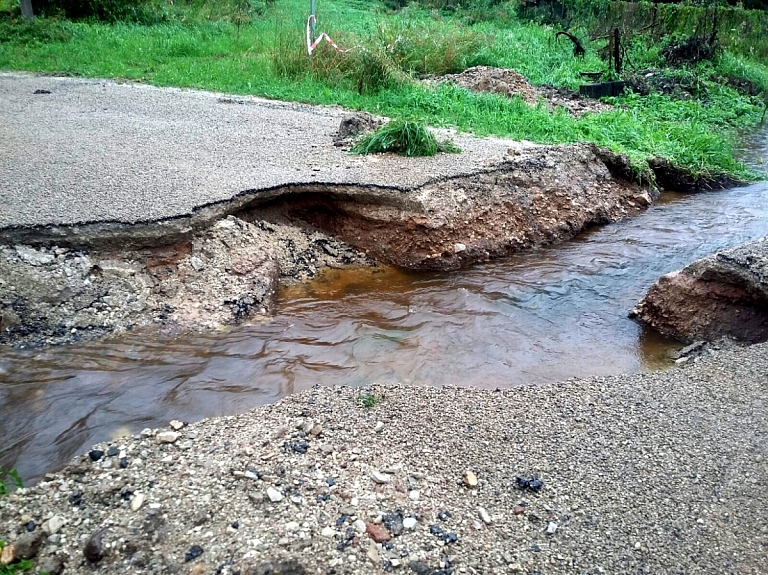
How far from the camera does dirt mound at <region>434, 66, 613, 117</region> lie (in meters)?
9.96

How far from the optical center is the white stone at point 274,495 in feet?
9.02

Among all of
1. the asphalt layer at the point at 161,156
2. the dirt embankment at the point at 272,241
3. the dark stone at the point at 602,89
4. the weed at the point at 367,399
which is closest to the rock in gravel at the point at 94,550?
the weed at the point at 367,399

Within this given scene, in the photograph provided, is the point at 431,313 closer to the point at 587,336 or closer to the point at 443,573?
the point at 587,336

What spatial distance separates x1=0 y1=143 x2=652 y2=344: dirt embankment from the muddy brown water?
0.21 meters

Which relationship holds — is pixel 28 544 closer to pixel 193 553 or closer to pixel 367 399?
pixel 193 553

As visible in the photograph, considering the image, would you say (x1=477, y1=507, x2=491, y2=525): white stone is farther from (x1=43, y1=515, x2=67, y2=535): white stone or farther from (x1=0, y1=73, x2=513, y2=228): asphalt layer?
(x1=0, y1=73, x2=513, y2=228): asphalt layer

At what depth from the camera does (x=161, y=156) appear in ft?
20.3

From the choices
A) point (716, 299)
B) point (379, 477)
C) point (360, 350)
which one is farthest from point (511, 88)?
point (379, 477)

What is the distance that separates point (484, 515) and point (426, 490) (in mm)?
278

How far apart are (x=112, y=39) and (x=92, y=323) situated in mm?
10241

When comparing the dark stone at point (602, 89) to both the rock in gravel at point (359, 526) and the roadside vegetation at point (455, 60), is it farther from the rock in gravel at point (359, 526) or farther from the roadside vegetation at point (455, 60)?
the rock in gravel at point (359, 526)

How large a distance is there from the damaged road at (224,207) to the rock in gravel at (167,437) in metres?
1.39

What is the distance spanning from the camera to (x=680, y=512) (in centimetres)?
277

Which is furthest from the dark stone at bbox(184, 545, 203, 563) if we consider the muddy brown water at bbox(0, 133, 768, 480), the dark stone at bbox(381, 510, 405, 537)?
the muddy brown water at bbox(0, 133, 768, 480)
